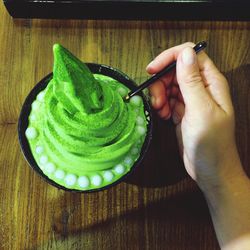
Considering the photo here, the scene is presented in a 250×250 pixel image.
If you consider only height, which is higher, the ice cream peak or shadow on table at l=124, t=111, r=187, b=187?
the ice cream peak

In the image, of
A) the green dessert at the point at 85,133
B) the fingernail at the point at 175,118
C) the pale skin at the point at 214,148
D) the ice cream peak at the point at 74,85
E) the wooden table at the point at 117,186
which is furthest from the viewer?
the fingernail at the point at 175,118

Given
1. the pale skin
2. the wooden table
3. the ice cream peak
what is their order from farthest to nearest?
the wooden table → the pale skin → the ice cream peak

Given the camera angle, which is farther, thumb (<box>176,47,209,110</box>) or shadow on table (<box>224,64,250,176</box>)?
shadow on table (<box>224,64,250,176</box>)

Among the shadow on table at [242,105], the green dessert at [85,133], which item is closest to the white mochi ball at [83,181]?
the green dessert at [85,133]

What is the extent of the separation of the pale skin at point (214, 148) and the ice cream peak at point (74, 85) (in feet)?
1.03

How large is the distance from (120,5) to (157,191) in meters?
0.74

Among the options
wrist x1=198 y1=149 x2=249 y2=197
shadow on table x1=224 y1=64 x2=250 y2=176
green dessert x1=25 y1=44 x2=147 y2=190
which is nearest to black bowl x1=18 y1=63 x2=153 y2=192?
green dessert x1=25 y1=44 x2=147 y2=190

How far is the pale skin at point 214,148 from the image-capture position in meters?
1.39

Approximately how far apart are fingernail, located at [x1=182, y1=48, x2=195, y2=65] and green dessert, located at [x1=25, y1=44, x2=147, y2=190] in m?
0.24

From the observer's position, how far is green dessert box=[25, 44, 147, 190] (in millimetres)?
1284

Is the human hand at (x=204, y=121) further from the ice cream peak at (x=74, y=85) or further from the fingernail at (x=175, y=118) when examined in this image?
the ice cream peak at (x=74, y=85)

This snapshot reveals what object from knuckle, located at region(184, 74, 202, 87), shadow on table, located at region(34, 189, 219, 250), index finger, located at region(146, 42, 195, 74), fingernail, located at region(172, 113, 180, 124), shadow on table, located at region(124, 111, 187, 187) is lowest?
shadow on table, located at region(34, 189, 219, 250)

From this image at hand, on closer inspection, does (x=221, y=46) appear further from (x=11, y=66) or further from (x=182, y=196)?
(x=11, y=66)

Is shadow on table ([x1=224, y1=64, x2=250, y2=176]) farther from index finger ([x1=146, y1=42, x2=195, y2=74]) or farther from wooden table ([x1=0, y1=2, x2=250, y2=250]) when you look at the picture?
index finger ([x1=146, y1=42, x2=195, y2=74])
